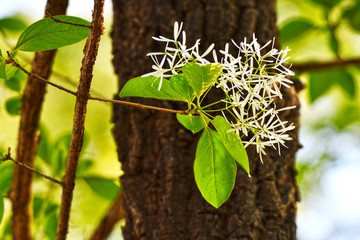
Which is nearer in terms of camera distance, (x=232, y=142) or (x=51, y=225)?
(x=232, y=142)

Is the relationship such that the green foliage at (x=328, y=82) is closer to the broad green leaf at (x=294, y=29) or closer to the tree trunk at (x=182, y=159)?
the broad green leaf at (x=294, y=29)

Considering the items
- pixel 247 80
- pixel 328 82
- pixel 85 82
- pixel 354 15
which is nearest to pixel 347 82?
pixel 328 82

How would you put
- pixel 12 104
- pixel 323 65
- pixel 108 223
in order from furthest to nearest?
pixel 323 65 → pixel 108 223 → pixel 12 104

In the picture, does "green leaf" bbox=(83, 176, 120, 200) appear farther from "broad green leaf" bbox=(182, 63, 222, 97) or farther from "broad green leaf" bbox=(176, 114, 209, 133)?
"broad green leaf" bbox=(182, 63, 222, 97)

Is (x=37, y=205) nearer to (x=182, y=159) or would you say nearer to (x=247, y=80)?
(x=182, y=159)

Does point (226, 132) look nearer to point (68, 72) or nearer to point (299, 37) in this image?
point (299, 37)

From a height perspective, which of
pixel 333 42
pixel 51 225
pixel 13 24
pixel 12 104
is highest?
pixel 333 42

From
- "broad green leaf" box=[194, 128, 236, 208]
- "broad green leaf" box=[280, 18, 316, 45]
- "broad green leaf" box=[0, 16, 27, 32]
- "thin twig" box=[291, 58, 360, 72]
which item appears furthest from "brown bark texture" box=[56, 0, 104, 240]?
"broad green leaf" box=[280, 18, 316, 45]
